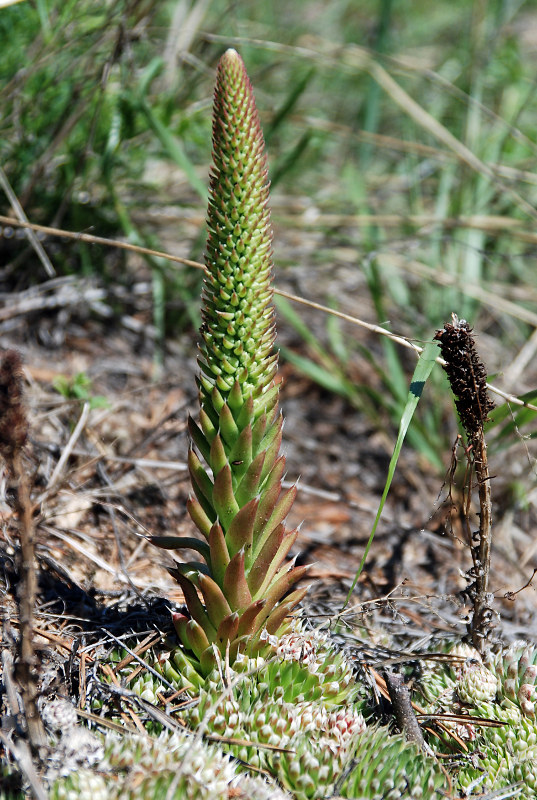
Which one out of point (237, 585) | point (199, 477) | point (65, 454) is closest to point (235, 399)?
point (199, 477)

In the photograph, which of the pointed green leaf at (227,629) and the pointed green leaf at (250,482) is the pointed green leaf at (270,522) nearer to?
the pointed green leaf at (250,482)

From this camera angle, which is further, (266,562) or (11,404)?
(266,562)

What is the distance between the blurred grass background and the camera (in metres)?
3.43

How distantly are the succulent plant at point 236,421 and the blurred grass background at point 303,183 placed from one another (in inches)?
37.4

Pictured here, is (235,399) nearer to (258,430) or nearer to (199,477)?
(258,430)

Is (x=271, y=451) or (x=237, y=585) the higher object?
(x=271, y=451)

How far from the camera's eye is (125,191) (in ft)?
12.9

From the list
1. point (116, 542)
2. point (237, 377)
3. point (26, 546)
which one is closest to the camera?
point (26, 546)

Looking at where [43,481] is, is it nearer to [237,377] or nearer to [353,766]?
[237,377]

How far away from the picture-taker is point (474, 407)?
1.90m

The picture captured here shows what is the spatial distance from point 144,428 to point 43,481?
74cm

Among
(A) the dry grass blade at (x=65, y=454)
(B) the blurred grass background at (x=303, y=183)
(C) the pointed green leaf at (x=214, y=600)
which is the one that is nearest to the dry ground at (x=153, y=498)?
(A) the dry grass blade at (x=65, y=454)

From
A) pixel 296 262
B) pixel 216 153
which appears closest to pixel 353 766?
pixel 216 153

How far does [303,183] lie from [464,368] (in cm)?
373
